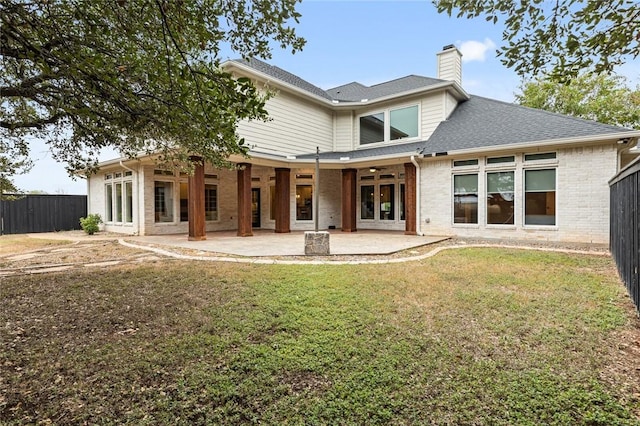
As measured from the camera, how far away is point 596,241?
9.06 metres

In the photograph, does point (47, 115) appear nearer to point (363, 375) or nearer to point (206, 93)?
point (206, 93)

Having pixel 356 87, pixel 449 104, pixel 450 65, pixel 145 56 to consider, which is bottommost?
pixel 145 56

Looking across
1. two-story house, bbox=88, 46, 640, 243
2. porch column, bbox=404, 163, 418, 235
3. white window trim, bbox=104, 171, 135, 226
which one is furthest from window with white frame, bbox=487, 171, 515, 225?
white window trim, bbox=104, 171, 135, 226

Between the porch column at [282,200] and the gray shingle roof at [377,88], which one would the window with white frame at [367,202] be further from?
the gray shingle roof at [377,88]

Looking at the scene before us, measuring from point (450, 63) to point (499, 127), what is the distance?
481cm

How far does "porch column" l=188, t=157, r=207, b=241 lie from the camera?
34.1ft

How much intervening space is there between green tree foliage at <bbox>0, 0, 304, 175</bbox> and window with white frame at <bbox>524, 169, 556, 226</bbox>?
30.7ft

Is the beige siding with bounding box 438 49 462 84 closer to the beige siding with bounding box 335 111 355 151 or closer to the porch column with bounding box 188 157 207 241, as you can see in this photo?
the beige siding with bounding box 335 111 355 151

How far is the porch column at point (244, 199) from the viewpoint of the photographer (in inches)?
459

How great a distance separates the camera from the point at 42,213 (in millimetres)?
14984

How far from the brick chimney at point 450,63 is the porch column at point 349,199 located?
6.11 metres

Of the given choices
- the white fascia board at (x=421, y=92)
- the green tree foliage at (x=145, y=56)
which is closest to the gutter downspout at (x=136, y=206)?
the green tree foliage at (x=145, y=56)

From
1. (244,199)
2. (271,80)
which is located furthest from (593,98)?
(244,199)

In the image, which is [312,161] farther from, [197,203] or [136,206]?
[136,206]
